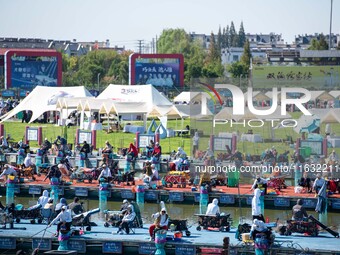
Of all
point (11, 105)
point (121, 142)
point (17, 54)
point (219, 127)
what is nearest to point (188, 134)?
point (219, 127)

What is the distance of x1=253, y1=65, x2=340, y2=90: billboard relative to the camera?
123m

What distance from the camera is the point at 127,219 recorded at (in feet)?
103

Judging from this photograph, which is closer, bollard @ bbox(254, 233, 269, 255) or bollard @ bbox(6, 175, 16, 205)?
bollard @ bbox(254, 233, 269, 255)

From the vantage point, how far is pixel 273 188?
4028 cm

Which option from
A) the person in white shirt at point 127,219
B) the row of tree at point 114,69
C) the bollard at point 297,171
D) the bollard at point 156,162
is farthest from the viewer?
the row of tree at point 114,69

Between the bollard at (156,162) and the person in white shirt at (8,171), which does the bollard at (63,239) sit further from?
the bollard at (156,162)

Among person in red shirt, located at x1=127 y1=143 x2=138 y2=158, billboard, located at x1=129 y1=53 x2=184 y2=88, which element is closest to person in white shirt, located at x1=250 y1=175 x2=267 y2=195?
person in red shirt, located at x1=127 y1=143 x2=138 y2=158

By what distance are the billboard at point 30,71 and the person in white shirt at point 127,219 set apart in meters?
66.2

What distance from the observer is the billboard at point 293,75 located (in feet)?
405

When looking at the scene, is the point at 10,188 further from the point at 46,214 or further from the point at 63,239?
the point at 63,239

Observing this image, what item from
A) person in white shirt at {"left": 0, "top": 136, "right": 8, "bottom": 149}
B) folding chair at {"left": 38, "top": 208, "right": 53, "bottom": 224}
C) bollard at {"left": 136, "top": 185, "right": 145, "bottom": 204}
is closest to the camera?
folding chair at {"left": 38, "top": 208, "right": 53, "bottom": 224}

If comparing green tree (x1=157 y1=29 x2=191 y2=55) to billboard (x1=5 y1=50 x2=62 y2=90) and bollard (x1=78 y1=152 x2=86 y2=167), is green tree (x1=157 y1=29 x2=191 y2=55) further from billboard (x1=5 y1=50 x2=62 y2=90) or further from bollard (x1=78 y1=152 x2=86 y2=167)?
bollard (x1=78 y1=152 x2=86 y2=167)

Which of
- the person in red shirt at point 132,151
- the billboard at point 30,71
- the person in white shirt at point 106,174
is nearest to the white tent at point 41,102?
the person in red shirt at point 132,151

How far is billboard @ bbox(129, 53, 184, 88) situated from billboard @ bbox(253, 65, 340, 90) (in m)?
26.4
